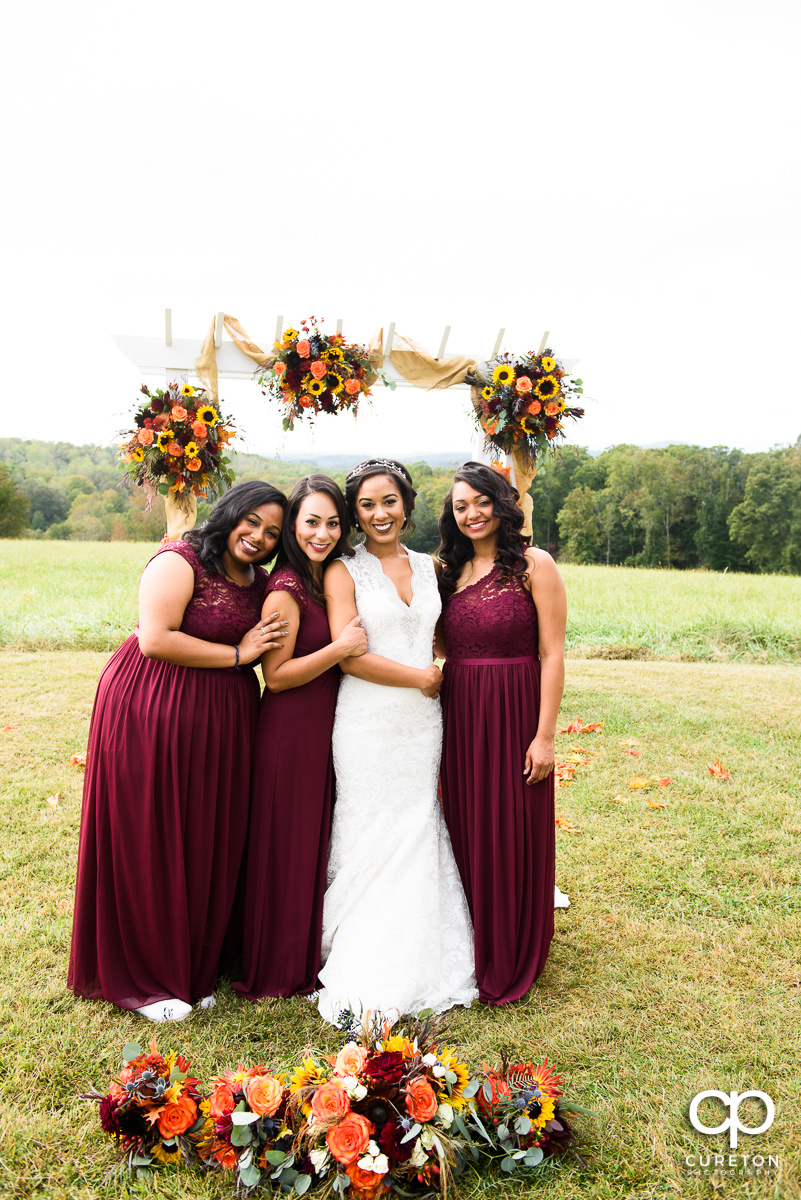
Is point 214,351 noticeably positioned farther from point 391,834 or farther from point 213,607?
point 391,834

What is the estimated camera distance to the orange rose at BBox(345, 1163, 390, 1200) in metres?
2.36

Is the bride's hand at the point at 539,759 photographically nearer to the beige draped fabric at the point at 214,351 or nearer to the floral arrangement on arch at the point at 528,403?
the floral arrangement on arch at the point at 528,403

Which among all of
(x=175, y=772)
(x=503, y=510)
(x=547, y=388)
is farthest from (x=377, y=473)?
(x=175, y=772)

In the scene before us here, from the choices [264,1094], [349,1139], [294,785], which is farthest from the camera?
[294,785]

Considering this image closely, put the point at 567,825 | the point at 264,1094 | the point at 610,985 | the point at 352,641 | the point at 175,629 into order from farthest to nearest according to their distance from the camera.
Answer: the point at 567,825 → the point at 610,985 → the point at 352,641 → the point at 175,629 → the point at 264,1094

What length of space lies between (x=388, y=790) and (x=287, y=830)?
49 cm

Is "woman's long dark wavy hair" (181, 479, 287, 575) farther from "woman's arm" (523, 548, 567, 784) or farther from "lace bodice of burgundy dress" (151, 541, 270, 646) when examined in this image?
"woman's arm" (523, 548, 567, 784)

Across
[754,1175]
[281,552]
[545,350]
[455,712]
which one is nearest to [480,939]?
[455,712]

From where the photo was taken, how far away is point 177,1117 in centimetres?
253

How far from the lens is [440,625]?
3.82 metres

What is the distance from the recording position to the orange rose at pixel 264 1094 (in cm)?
246

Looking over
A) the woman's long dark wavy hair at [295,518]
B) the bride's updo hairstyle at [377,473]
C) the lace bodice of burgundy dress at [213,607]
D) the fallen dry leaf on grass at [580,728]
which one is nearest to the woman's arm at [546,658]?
the bride's updo hairstyle at [377,473]

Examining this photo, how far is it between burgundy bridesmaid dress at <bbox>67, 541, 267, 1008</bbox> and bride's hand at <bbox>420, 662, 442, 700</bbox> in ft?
2.65

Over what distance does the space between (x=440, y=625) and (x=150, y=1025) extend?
2177mm
